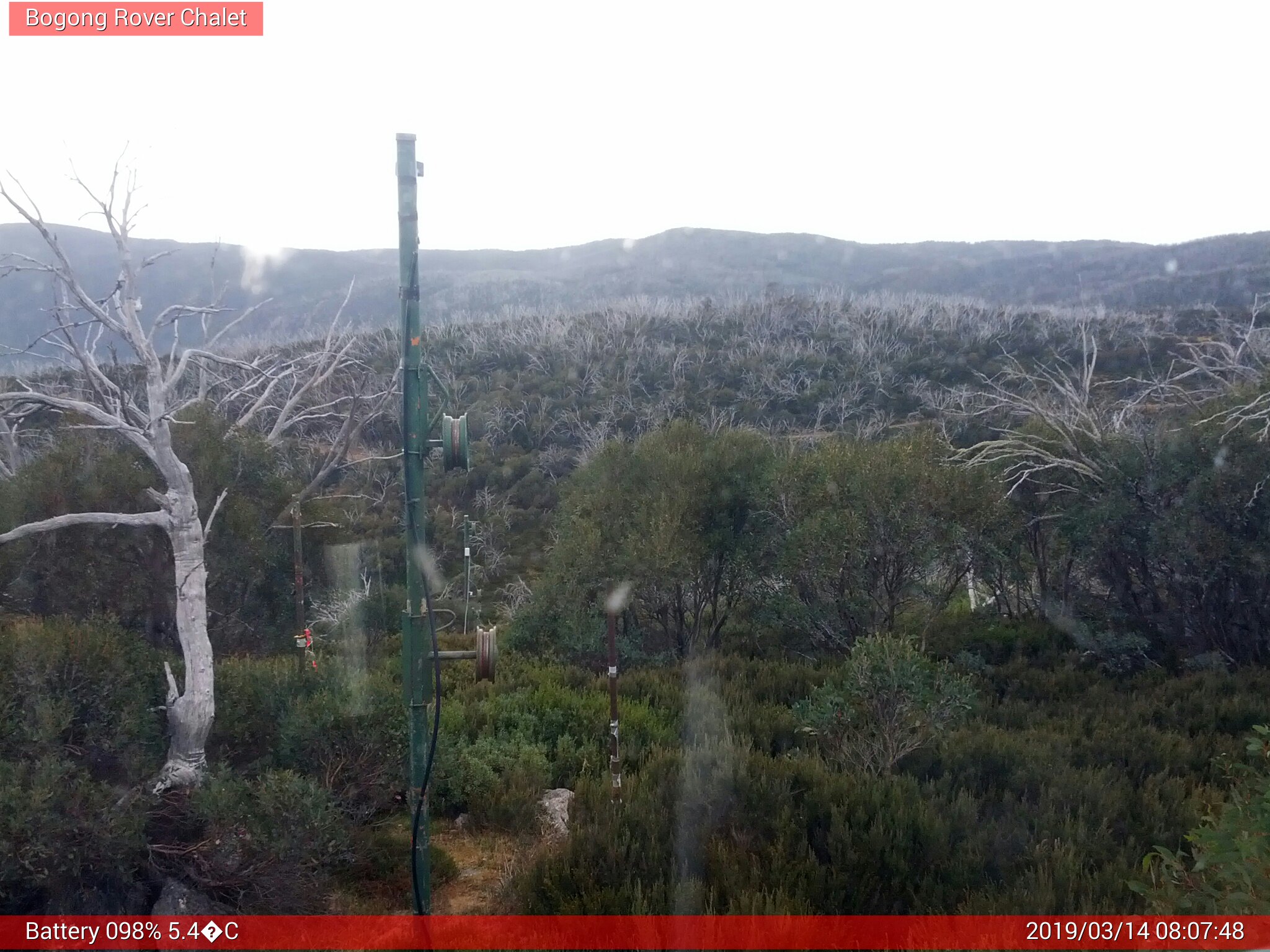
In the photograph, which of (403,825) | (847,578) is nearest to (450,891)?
(403,825)

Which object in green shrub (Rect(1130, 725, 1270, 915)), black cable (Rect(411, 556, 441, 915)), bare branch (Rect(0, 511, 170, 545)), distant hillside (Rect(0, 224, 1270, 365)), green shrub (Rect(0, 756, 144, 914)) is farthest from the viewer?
distant hillside (Rect(0, 224, 1270, 365))

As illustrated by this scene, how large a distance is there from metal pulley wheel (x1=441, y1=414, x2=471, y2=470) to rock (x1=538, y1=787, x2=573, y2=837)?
2933 millimetres

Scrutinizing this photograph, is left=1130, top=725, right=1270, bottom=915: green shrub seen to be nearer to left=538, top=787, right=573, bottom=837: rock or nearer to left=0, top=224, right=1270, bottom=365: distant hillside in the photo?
left=538, top=787, right=573, bottom=837: rock

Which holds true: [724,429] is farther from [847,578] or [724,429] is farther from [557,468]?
[557,468]

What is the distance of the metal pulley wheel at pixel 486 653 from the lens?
12.3 feet

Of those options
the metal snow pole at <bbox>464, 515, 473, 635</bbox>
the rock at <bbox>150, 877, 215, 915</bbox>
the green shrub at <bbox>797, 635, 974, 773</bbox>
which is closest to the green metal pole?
the rock at <bbox>150, 877, 215, 915</bbox>

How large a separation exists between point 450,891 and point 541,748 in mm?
2093

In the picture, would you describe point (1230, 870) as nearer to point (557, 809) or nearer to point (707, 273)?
point (557, 809)

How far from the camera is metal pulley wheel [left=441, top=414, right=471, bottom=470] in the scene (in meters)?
3.82

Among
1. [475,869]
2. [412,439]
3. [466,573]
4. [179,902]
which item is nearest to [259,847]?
[179,902]

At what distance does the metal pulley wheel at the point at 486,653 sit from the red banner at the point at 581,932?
4.11 feet

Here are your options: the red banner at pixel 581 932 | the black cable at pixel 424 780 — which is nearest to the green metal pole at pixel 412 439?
the black cable at pixel 424 780

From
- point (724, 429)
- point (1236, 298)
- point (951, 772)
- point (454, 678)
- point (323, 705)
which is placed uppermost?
point (1236, 298)

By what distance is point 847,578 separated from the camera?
11086 millimetres
